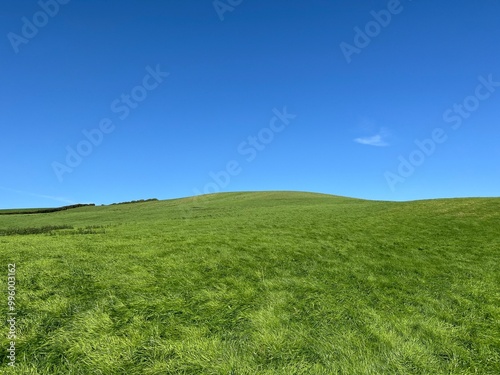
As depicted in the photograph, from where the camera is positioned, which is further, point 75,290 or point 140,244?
point 140,244

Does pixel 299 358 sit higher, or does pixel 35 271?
pixel 35 271

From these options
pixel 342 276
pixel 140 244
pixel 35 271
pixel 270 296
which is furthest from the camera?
pixel 140 244

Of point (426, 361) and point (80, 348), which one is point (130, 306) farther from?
point (426, 361)

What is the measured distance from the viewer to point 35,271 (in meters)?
12.6

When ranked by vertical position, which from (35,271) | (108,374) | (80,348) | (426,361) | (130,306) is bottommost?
(426,361)

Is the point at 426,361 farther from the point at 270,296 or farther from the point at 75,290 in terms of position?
the point at 75,290

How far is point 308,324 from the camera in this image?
977cm

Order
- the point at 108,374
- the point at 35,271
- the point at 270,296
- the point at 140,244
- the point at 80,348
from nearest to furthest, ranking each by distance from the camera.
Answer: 1. the point at 108,374
2. the point at 80,348
3. the point at 270,296
4. the point at 35,271
5. the point at 140,244

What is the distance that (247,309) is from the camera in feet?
34.2

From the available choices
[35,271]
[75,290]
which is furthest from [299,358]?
[35,271]

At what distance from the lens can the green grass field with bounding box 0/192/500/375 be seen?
794 cm

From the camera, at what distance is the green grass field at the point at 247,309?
7.94 m

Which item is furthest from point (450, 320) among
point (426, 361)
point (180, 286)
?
point (180, 286)

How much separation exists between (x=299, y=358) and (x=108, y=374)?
15.8 feet
